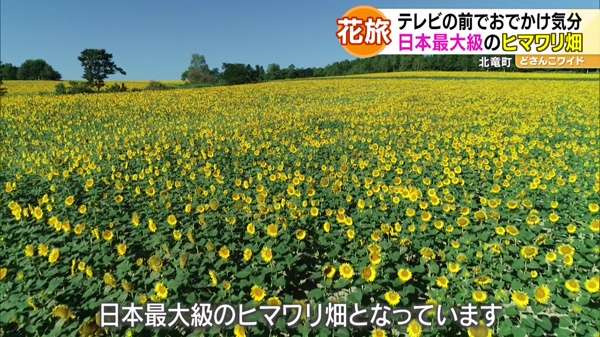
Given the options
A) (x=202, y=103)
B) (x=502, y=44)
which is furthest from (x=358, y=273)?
(x=502, y=44)

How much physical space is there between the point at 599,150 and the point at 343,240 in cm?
794

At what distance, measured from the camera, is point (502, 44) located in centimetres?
1997

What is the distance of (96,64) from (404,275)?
6426cm

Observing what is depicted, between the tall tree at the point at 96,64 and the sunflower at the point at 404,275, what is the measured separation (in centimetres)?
6194

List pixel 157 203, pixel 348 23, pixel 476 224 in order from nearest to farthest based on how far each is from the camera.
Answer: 1. pixel 476 224
2. pixel 157 203
3. pixel 348 23

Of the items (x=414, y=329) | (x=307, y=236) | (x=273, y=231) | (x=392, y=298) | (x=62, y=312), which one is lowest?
(x=414, y=329)

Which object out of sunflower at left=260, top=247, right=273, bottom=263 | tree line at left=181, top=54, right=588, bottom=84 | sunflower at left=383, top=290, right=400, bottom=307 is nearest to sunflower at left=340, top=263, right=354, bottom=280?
sunflower at left=383, top=290, right=400, bottom=307

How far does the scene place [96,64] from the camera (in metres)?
57.5

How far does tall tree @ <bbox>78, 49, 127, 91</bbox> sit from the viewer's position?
5688cm

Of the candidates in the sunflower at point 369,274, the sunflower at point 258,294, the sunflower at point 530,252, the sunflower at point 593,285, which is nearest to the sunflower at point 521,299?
the sunflower at point 593,285

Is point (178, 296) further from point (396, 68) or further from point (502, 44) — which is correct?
point (396, 68)

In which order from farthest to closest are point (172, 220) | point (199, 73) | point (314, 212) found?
1. point (199, 73)
2. point (314, 212)
3. point (172, 220)

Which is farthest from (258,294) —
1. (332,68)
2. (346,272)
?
(332,68)

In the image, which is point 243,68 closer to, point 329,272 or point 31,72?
point 31,72
